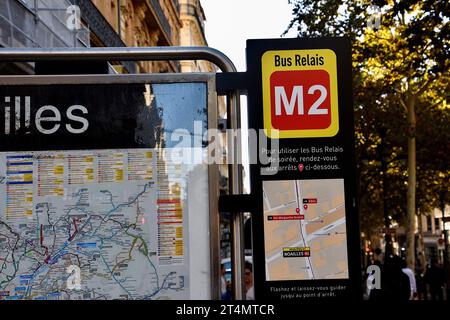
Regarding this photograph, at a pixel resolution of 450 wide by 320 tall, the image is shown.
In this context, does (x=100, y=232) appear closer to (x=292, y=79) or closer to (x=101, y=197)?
(x=101, y=197)

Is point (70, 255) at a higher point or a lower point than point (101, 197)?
lower

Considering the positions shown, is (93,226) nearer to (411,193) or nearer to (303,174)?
(303,174)

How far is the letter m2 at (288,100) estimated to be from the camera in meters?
3.19

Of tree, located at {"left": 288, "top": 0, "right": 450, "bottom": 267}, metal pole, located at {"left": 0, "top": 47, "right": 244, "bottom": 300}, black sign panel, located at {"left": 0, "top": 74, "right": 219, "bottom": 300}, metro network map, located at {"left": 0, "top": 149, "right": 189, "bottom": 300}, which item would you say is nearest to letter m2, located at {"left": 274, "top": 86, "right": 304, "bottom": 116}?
metal pole, located at {"left": 0, "top": 47, "right": 244, "bottom": 300}

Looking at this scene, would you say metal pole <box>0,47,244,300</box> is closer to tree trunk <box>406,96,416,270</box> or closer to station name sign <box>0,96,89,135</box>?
station name sign <box>0,96,89,135</box>

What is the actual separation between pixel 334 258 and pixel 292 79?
79 cm

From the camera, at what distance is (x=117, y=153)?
3264mm

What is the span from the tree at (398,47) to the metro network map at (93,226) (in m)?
9.32

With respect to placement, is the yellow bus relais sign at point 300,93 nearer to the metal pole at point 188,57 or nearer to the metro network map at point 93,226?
the metal pole at point 188,57

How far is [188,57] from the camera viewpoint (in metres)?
3.28

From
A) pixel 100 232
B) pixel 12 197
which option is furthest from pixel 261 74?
pixel 12 197
